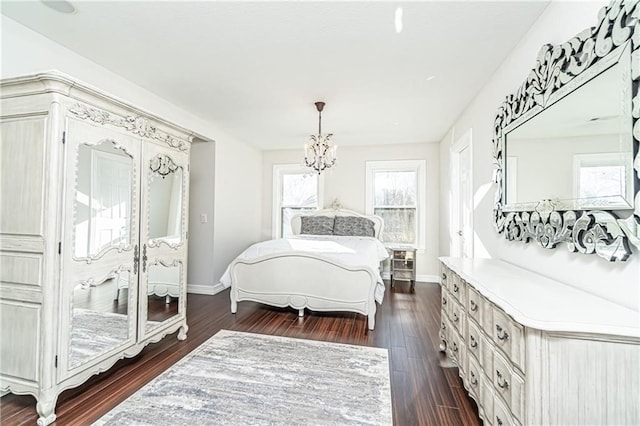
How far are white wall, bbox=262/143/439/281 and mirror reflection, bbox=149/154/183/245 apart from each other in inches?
128

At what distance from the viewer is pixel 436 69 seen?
258 centimetres

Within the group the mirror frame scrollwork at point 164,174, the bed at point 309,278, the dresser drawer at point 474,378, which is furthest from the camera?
the bed at point 309,278

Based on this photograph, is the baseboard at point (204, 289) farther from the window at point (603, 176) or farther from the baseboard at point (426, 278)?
the window at point (603, 176)

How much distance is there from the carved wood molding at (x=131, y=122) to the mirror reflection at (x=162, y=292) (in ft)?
3.64

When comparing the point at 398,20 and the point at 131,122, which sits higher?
the point at 398,20

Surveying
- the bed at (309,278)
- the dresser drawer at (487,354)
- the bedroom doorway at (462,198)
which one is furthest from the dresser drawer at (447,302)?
the bedroom doorway at (462,198)

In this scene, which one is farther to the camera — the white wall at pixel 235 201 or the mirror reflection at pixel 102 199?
the white wall at pixel 235 201

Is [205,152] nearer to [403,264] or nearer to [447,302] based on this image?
A: [403,264]

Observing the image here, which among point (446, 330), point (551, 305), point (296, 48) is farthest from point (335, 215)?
point (551, 305)

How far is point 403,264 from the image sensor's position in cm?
493

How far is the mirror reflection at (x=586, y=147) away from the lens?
116 centimetres

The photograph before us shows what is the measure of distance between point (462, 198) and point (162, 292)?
147 inches

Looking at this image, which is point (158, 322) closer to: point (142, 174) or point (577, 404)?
point (142, 174)

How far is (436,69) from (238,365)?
3.12 m
